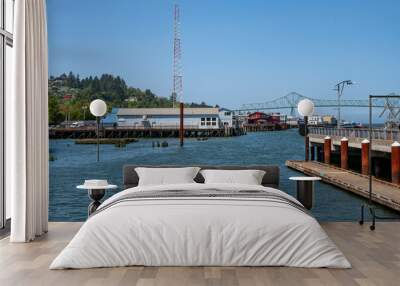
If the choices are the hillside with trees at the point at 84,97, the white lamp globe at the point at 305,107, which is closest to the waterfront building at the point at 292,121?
the hillside with trees at the point at 84,97

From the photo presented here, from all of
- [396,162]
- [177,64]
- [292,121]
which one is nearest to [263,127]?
[292,121]

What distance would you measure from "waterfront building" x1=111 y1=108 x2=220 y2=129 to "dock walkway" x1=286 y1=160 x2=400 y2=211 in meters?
1.76

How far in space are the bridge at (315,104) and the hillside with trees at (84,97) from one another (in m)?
0.98

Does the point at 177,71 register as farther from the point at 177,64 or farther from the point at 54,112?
the point at 54,112

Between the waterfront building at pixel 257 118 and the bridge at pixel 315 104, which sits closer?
the bridge at pixel 315 104

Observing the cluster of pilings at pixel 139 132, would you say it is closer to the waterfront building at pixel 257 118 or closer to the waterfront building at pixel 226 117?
the waterfront building at pixel 226 117

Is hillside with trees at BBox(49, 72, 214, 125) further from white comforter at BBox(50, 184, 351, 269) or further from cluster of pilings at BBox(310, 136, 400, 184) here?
white comforter at BBox(50, 184, 351, 269)

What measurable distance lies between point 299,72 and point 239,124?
148 centimetres

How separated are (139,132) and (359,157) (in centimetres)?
525

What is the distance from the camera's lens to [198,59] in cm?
1028

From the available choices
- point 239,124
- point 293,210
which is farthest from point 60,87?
point 293,210

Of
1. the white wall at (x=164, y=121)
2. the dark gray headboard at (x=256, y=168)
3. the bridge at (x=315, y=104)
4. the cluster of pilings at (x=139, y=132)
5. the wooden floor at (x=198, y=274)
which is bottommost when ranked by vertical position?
the wooden floor at (x=198, y=274)

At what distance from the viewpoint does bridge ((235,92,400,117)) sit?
8828 millimetres

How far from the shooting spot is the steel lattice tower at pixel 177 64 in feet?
33.9
